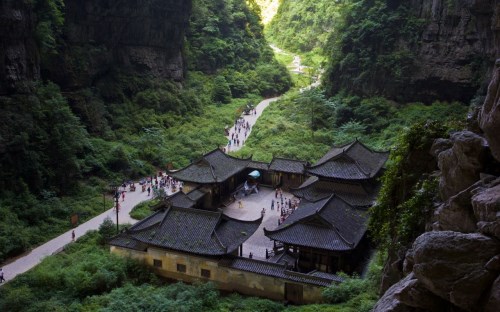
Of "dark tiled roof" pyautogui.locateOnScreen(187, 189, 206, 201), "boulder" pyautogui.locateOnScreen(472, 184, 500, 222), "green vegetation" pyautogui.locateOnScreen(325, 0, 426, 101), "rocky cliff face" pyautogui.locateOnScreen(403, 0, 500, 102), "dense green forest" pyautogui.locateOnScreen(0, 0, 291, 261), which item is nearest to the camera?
"boulder" pyautogui.locateOnScreen(472, 184, 500, 222)

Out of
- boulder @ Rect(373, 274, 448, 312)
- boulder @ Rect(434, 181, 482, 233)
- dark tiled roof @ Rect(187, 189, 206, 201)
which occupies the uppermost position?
boulder @ Rect(434, 181, 482, 233)

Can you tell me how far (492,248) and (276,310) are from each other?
1625cm

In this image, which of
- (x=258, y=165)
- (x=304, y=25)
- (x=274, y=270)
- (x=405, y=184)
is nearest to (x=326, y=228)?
(x=274, y=270)

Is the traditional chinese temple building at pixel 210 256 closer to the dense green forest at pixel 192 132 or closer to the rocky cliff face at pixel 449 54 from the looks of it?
the dense green forest at pixel 192 132

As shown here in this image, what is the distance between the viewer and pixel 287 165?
47031 mm

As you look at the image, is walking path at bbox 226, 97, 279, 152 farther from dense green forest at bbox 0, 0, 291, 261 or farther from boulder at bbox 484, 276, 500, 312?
boulder at bbox 484, 276, 500, 312

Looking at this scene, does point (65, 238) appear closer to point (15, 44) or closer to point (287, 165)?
point (15, 44)

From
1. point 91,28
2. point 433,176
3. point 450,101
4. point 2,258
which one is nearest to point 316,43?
point 450,101

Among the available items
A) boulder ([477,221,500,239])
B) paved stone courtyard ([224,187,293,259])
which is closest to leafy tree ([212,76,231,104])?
paved stone courtyard ([224,187,293,259])

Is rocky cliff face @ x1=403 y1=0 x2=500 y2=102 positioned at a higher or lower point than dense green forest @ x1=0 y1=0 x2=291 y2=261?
higher

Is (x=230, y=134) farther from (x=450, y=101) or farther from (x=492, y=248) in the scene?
(x=492, y=248)

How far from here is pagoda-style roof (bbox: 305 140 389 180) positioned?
3476 cm

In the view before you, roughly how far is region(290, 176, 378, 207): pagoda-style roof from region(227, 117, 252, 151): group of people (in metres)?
25.8

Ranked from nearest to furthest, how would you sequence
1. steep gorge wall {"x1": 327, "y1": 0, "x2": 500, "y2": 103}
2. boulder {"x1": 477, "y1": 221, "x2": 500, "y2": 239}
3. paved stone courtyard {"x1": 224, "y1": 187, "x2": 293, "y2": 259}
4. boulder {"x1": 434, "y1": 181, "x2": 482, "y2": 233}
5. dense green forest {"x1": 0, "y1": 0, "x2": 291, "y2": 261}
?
Result: 1. boulder {"x1": 477, "y1": 221, "x2": 500, "y2": 239}
2. boulder {"x1": 434, "y1": 181, "x2": 482, "y2": 233}
3. paved stone courtyard {"x1": 224, "y1": 187, "x2": 293, "y2": 259}
4. dense green forest {"x1": 0, "y1": 0, "x2": 291, "y2": 261}
5. steep gorge wall {"x1": 327, "y1": 0, "x2": 500, "y2": 103}
